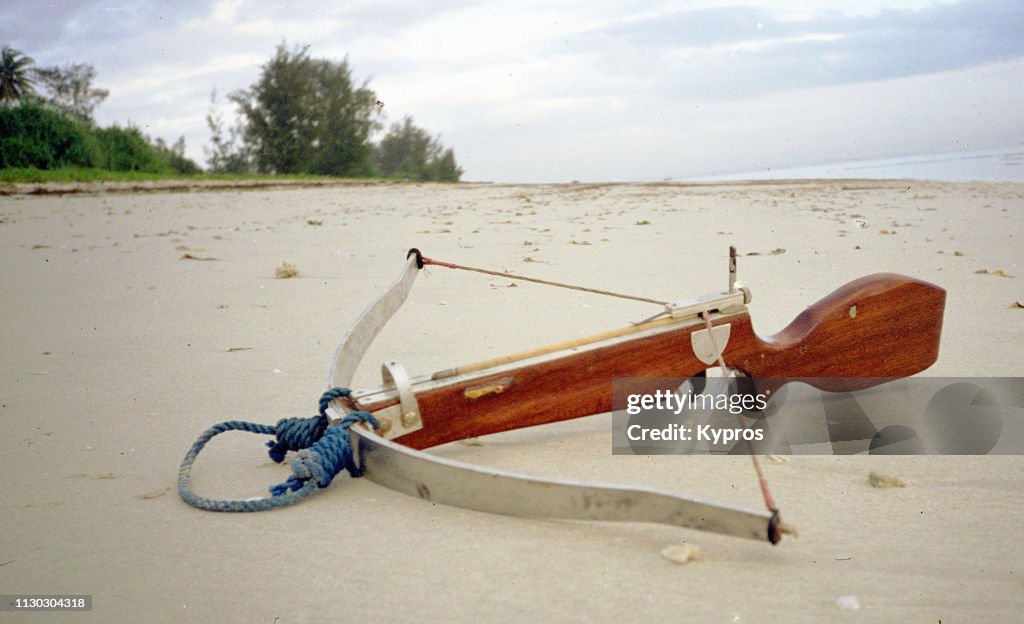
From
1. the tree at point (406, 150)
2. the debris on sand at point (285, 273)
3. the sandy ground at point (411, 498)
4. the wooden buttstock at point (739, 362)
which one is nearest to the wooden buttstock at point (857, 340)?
the wooden buttstock at point (739, 362)

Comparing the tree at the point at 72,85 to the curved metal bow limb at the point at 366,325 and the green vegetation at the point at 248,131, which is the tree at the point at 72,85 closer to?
the green vegetation at the point at 248,131

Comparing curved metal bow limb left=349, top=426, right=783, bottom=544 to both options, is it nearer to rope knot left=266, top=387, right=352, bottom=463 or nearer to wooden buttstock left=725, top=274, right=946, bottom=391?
rope knot left=266, top=387, right=352, bottom=463

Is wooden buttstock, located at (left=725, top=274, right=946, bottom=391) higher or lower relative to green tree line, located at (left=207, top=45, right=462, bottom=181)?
lower

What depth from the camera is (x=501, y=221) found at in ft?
22.9

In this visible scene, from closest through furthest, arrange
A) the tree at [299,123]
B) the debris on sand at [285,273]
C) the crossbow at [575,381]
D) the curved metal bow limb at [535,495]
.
Answer: the curved metal bow limb at [535,495]
the crossbow at [575,381]
the debris on sand at [285,273]
the tree at [299,123]

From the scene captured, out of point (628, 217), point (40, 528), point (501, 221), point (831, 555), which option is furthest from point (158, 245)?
point (831, 555)

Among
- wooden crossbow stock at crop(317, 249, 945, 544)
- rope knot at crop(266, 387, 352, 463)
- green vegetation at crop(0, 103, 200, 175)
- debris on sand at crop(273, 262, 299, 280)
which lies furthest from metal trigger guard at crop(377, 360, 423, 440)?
green vegetation at crop(0, 103, 200, 175)

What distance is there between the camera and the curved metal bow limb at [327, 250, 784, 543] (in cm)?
113

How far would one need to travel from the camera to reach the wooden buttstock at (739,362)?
1.52 metres

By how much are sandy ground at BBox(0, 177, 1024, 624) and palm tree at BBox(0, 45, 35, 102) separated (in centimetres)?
4560

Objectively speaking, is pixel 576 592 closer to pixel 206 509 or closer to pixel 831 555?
pixel 831 555

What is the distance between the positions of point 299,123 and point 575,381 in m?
33.4

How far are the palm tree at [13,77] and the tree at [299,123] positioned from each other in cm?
1808

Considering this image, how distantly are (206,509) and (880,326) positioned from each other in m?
1.44
